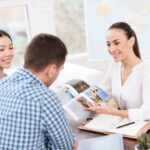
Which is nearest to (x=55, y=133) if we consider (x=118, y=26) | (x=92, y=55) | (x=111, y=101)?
(x=111, y=101)

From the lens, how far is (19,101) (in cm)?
112

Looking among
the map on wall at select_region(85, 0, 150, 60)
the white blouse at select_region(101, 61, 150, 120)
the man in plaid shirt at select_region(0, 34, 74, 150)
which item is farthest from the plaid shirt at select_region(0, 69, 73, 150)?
the map on wall at select_region(85, 0, 150, 60)

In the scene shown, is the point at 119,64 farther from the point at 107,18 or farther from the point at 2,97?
the point at 2,97

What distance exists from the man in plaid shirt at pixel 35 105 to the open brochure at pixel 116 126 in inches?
16.1

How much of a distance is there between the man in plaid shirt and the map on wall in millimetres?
1424

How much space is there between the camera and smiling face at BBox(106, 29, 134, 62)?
1959mm

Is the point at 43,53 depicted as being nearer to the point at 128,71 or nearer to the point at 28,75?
the point at 28,75

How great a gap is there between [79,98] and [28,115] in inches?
25.8

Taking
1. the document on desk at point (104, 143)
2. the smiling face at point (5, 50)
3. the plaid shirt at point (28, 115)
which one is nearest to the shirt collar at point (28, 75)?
the plaid shirt at point (28, 115)

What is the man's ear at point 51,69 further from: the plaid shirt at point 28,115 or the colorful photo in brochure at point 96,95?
the colorful photo in brochure at point 96,95

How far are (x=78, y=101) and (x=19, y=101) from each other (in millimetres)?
675

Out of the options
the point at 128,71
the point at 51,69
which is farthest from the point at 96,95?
the point at 51,69

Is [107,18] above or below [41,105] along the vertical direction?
above

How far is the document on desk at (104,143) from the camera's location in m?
1.41
